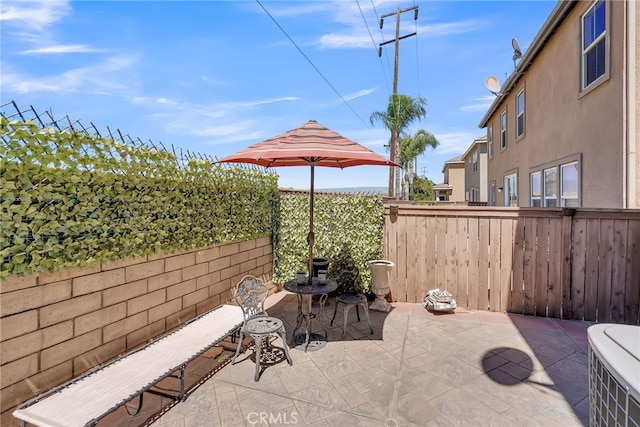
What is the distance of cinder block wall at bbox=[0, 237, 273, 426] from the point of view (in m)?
2.16

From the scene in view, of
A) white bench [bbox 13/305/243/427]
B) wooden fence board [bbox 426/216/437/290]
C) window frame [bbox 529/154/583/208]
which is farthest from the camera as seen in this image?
window frame [bbox 529/154/583/208]

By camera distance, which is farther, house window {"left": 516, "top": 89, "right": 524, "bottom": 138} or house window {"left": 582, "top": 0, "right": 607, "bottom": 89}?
house window {"left": 516, "top": 89, "right": 524, "bottom": 138}

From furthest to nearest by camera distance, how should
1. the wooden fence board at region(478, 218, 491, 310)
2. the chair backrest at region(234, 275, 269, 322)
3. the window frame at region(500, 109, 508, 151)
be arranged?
the window frame at region(500, 109, 508, 151) < the wooden fence board at region(478, 218, 491, 310) < the chair backrest at region(234, 275, 269, 322)

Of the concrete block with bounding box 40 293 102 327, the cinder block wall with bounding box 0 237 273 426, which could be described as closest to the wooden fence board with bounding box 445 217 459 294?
the cinder block wall with bounding box 0 237 273 426

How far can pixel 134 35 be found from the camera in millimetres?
4766

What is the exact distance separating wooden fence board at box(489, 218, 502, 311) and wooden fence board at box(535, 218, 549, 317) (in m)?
0.54

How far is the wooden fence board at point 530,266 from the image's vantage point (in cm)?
469

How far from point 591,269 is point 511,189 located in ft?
22.7

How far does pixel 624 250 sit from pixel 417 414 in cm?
415

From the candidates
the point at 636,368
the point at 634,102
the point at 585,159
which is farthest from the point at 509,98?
the point at 636,368

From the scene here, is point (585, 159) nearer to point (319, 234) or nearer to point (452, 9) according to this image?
point (452, 9)

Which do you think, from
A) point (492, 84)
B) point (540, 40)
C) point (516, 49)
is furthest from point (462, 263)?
point (492, 84)

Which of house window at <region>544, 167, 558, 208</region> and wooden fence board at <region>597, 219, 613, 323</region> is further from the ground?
house window at <region>544, 167, 558, 208</region>

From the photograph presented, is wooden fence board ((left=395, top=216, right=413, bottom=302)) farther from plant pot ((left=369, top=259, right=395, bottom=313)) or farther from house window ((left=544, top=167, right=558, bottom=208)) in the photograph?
house window ((left=544, top=167, right=558, bottom=208))
